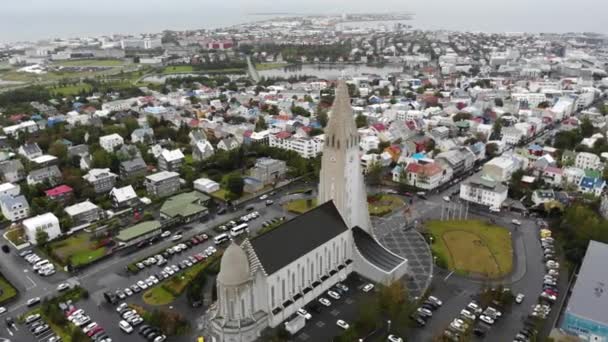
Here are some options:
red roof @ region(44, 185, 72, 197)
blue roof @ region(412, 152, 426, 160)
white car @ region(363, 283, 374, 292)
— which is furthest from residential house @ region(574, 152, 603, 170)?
red roof @ region(44, 185, 72, 197)

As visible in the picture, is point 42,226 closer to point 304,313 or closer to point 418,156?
point 304,313

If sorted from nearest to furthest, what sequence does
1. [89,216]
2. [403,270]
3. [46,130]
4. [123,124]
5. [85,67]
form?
[403,270] < [89,216] < [46,130] < [123,124] < [85,67]

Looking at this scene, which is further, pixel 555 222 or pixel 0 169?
pixel 0 169

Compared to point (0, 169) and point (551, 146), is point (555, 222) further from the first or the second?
point (0, 169)

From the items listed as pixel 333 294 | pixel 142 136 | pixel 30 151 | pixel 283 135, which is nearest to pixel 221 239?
pixel 333 294

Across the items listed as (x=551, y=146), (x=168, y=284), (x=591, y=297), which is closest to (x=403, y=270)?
(x=591, y=297)

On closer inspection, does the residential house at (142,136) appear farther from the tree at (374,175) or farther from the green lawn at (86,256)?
the tree at (374,175)
